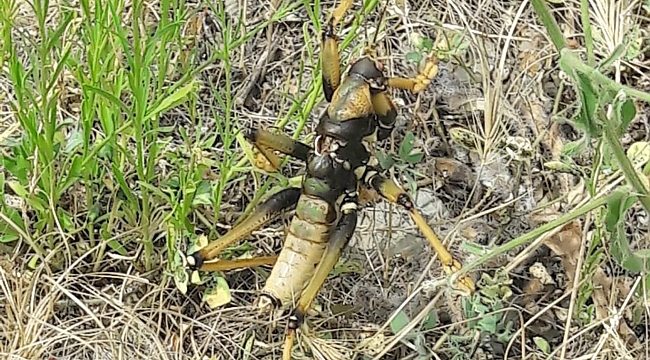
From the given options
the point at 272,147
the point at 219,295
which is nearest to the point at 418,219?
the point at 272,147

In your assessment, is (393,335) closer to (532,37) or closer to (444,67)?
(444,67)

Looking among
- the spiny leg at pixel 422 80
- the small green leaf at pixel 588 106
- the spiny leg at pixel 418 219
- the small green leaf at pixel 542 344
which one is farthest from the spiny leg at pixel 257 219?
the small green leaf at pixel 588 106

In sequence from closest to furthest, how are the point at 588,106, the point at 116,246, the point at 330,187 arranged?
the point at 588,106 < the point at 330,187 < the point at 116,246

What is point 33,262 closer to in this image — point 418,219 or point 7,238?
point 7,238

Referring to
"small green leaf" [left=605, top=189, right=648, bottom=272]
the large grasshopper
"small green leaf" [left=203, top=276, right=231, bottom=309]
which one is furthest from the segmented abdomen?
"small green leaf" [left=605, top=189, right=648, bottom=272]

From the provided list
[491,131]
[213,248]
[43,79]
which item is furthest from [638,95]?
[43,79]

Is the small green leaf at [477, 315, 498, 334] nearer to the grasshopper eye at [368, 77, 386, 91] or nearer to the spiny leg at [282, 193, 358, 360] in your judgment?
the spiny leg at [282, 193, 358, 360]
